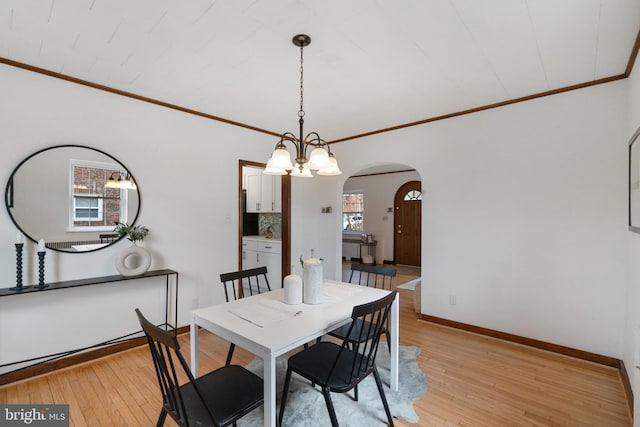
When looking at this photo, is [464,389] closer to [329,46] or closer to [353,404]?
[353,404]

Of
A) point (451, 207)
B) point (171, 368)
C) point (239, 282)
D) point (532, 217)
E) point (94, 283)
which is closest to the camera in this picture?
point (171, 368)

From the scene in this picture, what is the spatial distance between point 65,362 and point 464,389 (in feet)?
10.8

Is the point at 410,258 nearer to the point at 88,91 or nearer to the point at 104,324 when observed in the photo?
the point at 104,324

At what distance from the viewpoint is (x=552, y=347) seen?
283 centimetres

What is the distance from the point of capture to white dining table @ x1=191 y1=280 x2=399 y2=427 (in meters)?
1.42

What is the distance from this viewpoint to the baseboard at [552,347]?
2300 millimetres

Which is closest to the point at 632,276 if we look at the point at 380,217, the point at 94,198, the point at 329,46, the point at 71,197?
the point at 329,46

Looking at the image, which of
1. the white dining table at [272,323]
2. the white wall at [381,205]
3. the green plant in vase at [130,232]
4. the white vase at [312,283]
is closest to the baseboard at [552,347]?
the white dining table at [272,323]

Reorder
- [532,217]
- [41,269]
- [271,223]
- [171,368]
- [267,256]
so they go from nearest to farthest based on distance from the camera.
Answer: [171,368]
[41,269]
[532,217]
[267,256]
[271,223]

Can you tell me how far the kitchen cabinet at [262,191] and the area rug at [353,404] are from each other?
9.43 feet

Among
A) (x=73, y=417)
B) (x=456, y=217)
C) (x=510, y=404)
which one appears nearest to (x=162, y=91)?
(x=73, y=417)

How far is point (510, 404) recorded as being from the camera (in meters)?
2.07

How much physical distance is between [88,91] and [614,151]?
4.64 metres

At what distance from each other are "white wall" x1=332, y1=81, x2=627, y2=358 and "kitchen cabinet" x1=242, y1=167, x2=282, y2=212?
7.31ft
